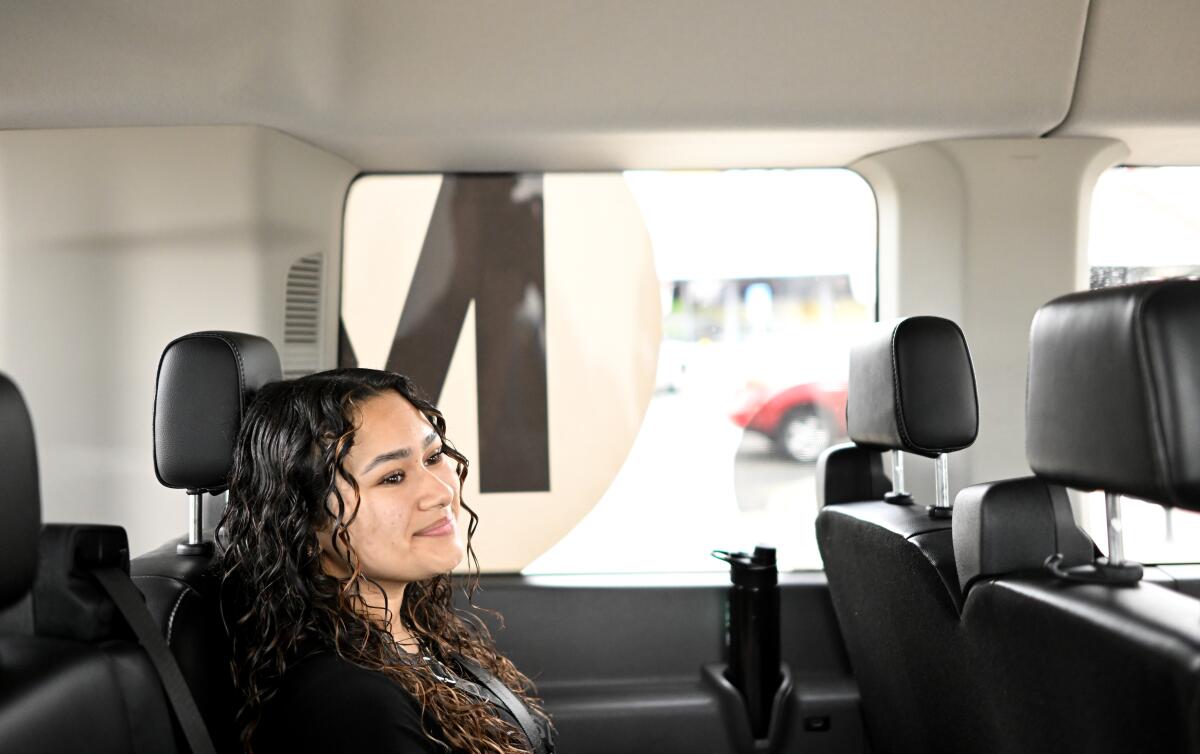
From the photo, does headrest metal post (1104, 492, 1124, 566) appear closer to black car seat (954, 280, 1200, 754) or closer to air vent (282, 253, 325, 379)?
black car seat (954, 280, 1200, 754)

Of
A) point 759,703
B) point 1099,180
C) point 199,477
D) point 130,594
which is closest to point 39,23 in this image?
point 199,477

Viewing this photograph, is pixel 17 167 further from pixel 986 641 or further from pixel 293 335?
pixel 986 641

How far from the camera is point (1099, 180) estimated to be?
3.37 metres

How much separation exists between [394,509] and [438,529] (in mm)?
77

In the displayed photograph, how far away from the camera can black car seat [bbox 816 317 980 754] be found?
2.17 metres

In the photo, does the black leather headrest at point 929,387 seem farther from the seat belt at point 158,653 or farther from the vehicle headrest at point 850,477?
the seat belt at point 158,653

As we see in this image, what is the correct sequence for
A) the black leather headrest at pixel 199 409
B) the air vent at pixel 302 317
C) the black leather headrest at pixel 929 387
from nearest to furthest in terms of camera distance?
1. the black leather headrest at pixel 199 409
2. the black leather headrest at pixel 929 387
3. the air vent at pixel 302 317

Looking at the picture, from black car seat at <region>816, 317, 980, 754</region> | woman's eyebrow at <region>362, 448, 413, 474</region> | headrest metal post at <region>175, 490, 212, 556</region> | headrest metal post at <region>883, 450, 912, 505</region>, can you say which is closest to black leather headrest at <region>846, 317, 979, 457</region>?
black car seat at <region>816, 317, 980, 754</region>

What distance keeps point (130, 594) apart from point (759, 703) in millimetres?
2013

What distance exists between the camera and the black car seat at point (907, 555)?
217 cm

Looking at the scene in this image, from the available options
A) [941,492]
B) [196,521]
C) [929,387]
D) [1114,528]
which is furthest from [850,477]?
[196,521]

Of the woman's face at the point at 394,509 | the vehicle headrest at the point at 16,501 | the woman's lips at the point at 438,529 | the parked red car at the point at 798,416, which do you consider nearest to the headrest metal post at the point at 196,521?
the woman's face at the point at 394,509

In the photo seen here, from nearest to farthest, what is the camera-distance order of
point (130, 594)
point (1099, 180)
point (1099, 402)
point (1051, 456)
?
1. point (130, 594)
2. point (1099, 402)
3. point (1051, 456)
4. point (1099, 180)

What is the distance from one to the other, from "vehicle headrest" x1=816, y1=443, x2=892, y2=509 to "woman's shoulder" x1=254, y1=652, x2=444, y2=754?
1687 millimetres
